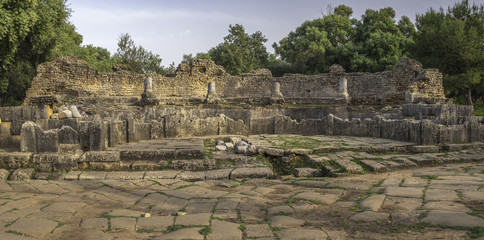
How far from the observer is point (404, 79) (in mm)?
19734

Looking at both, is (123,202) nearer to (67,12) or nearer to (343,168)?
(343,168)

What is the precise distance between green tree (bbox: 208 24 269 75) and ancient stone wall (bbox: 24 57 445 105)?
10191 millimetres

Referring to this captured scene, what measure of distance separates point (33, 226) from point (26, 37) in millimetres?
17559

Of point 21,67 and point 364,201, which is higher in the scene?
point 21,67

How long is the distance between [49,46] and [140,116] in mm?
9910

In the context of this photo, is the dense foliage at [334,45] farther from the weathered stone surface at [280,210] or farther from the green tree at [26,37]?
the weathered stone surface at [280,210]

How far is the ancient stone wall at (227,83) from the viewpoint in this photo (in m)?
17.4

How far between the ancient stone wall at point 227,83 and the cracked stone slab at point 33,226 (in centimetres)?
1356

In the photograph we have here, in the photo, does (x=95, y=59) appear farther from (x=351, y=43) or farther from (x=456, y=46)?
(x=456, y=46)

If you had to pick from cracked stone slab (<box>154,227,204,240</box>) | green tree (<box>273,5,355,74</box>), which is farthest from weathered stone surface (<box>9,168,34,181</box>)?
green tree (<box>273,5,355,74</box>)

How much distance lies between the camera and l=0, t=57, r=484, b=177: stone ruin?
6.68 m

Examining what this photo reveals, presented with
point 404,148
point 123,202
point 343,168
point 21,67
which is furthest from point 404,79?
point 21,67

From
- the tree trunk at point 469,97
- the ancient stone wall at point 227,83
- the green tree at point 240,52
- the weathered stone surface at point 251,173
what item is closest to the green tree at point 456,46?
the tree trunk at point 469,97

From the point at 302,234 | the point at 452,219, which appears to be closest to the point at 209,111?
the point at 302,234
